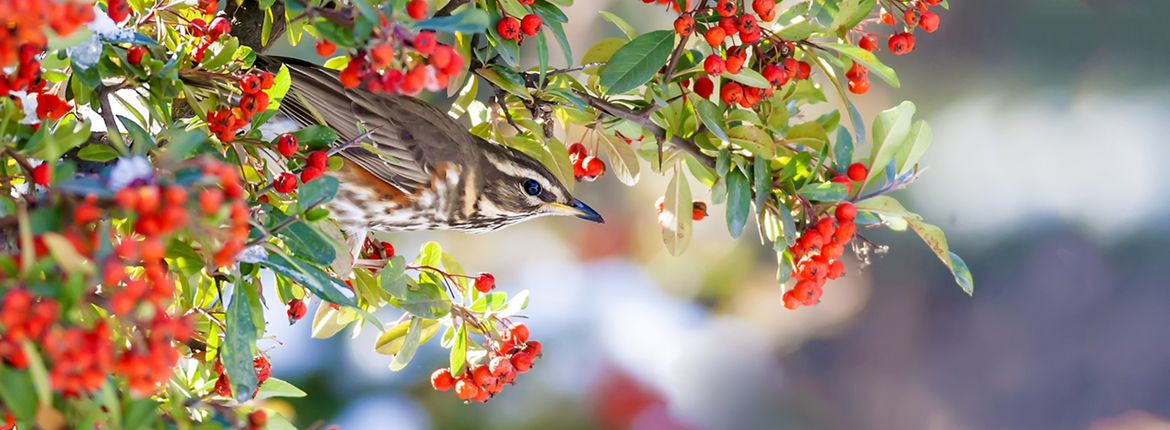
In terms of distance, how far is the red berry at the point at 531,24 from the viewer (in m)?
1.26

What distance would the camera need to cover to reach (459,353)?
1384mm

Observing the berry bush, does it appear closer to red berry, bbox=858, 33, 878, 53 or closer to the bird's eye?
red berry, bbox=858, 33, 878, 53

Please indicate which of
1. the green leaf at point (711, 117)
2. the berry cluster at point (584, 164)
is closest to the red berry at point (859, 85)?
the green leaf at point (711, 117)

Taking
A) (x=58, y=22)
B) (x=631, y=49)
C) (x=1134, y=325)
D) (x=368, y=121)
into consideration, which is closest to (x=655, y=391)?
(x=1134, y=325)

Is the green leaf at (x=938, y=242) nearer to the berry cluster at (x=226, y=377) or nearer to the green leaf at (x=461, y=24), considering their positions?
the green leaf at (x=461, y=24)

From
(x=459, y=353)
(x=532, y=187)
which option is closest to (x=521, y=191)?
(x=532, y=187)

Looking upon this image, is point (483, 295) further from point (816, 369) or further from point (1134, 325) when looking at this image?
point (1134, 325)

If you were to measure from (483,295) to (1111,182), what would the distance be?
172cm

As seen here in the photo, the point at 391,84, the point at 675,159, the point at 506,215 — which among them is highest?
the point at 391,84

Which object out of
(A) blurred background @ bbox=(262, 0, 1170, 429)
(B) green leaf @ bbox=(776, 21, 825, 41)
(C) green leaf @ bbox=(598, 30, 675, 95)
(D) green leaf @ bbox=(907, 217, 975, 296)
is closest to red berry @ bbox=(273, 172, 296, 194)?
(C) green leaf @ bbox=(598, 30, 675, 95)

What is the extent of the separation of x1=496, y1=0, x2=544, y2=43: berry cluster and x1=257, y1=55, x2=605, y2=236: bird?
0.41 m

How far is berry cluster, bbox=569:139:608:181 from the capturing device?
161 centimetres

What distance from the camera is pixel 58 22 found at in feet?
2.32

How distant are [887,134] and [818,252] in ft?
0.50
